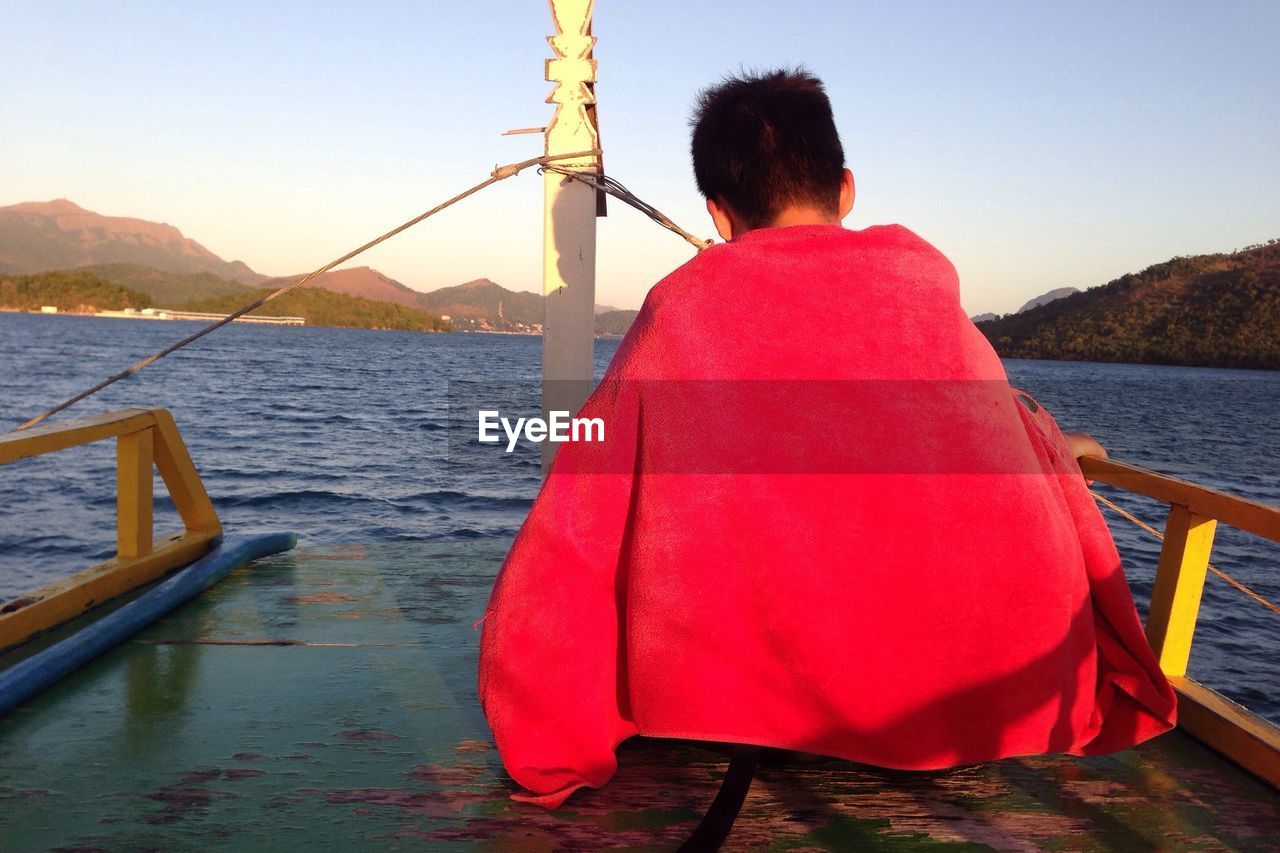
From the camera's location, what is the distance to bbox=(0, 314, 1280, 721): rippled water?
Result: 11.0 meters

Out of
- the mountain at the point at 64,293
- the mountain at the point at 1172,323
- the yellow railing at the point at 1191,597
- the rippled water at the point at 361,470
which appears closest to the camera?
the yellow railing at the point at 1191,597

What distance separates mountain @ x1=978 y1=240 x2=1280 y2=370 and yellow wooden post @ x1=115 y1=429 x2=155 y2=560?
102031 millimetres

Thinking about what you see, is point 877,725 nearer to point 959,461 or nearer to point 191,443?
point 959,461

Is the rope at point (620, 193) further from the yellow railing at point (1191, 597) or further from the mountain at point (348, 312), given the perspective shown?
the mountain at point (348, 312)

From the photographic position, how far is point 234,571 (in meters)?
3.61

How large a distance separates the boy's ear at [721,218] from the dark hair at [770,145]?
3cm

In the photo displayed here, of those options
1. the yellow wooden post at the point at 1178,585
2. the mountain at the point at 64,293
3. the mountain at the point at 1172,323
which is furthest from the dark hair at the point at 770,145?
the mountain at the point at 64,293

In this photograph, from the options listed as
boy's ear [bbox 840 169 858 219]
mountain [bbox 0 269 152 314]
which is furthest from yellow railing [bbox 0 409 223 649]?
mountain [bbox 0 269 152 314]

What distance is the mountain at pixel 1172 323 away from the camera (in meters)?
102

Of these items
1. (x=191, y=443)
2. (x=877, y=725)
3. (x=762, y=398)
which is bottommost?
(x=191, y=443)

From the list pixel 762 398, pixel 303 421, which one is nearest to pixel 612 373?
pixel 762 398

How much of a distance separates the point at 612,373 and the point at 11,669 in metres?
1.86

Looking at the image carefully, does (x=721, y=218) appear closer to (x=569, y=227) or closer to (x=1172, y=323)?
(x=569, y=227)

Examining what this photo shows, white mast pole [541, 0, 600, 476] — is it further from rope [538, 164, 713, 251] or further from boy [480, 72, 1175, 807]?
boy [480, 72, 1175, 807]
